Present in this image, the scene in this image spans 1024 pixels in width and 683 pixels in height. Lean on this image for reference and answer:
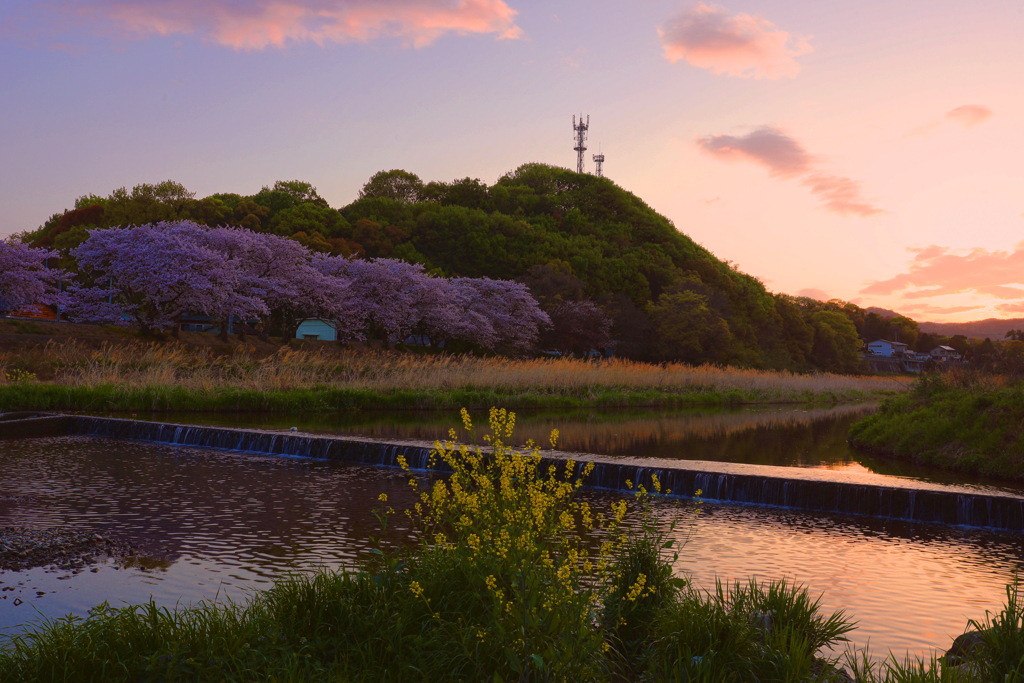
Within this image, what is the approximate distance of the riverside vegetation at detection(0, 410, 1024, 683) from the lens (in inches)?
177

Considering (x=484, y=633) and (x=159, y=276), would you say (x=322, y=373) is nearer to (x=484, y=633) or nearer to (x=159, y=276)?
(x=159, y=276)

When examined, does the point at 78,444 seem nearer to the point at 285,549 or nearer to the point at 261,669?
the point at 285,549

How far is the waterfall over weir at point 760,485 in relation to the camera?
36.5 ft

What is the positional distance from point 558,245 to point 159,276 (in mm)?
41658

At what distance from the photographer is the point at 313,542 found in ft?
28.7

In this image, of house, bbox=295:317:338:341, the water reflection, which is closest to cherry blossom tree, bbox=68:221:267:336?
house, bbox=295:317:338:341

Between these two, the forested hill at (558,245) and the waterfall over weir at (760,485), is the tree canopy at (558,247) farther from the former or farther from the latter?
the waterfall over weir at (760,485)

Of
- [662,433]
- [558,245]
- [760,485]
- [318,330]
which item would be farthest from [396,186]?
[760,485]

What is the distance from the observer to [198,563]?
7770 mm

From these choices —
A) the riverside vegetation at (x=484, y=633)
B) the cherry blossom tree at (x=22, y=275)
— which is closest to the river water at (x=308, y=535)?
the riverside vegetation at (x=484, y=633)

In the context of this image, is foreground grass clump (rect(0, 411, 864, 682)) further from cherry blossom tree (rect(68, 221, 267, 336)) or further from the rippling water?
cherry blossom tree (rect(68, 221, 267, 336))

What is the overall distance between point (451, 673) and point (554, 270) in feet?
192

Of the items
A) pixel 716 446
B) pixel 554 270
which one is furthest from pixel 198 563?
pixel 554 270

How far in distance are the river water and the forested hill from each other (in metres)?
45.7
